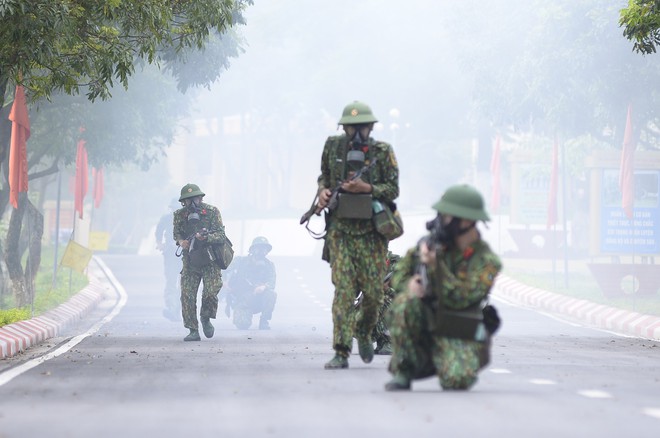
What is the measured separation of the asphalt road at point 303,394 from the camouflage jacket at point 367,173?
1176 millimetres

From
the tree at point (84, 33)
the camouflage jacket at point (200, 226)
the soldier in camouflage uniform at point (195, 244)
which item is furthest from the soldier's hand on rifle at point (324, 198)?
the camouflage jacket at point (200, 226)

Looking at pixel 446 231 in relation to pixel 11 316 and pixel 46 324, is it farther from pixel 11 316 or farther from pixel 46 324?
pixel 46 324

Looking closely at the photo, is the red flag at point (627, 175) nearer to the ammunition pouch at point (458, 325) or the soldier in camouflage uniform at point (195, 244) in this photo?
the soldier in camouflage uniform at point (195, 244)

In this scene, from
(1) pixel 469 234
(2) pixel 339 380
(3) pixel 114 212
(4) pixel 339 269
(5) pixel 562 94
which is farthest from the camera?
(3) pixel 114 212

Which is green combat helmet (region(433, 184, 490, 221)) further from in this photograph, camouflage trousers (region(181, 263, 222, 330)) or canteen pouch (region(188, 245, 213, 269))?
camouflage trousers (region(181, 263, 222, 330))

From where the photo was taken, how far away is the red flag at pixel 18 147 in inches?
859

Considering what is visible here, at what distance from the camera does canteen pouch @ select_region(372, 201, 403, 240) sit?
12305 mm

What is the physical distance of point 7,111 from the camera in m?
26.8

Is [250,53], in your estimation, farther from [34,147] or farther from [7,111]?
[7,111]

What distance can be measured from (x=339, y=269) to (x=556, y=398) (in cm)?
301

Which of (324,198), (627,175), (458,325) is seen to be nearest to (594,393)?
(458,325)

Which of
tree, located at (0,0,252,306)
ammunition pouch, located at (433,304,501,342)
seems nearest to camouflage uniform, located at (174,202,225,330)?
tree, located at (0,0,252,306)

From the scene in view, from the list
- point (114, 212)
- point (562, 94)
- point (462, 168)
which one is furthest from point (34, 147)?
point (462, 168)

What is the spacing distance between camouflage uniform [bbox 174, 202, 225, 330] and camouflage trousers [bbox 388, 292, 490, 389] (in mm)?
8929
